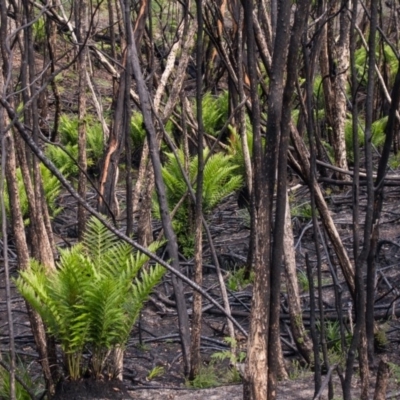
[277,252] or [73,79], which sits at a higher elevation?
[73,79]

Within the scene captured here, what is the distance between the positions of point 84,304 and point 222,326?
59.6 inches

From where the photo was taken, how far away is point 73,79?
1277 cm

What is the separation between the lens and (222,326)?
5.09 metres

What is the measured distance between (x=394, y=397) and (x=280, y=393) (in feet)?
1.80

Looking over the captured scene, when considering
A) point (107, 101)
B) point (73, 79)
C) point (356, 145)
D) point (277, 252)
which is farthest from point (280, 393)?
point (73, 79)

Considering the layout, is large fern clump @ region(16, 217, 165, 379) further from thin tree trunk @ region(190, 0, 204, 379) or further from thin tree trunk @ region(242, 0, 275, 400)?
thin tree trunk @ region(242, 0, 275, 400)

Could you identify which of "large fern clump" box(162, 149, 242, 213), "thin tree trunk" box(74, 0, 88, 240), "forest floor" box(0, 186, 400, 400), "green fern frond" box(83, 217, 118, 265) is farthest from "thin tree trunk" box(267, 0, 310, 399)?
"large fern clump" box(162, 149, 242, 213)

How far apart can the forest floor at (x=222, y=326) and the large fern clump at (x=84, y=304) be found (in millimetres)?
181

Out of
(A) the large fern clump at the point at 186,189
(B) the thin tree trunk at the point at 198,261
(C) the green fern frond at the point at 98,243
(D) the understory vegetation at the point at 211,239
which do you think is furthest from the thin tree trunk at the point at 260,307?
(A) the large fern clump at the point at 186,189

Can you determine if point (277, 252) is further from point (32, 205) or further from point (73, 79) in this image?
point (73, 79)

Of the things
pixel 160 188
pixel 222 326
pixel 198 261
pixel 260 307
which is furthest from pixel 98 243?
pixel 260 307

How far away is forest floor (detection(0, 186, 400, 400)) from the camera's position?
12.3 feet

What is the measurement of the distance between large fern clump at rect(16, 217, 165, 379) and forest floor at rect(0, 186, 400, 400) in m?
0.18

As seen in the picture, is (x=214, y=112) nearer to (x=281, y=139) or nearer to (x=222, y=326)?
(x=222, y=326)
